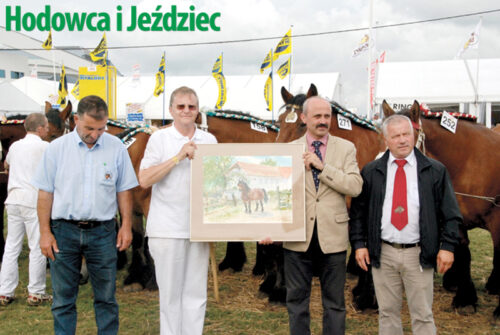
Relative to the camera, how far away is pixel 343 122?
4.46m

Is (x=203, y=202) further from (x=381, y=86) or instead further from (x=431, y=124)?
(x=381, y=86)

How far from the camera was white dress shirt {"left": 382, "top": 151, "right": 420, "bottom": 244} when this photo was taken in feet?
9.27

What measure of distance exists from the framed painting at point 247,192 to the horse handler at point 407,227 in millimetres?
563

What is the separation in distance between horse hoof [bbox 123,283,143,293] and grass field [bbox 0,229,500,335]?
0.06m

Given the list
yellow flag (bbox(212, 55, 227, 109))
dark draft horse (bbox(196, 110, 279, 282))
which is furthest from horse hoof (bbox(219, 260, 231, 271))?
yellow flag (bbox(212, 55, 227, 109))

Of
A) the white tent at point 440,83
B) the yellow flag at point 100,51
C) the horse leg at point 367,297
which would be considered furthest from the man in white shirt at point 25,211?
the white tent at point 440,83

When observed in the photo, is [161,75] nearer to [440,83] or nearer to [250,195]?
[440,83]

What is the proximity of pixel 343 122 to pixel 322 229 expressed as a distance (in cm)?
187

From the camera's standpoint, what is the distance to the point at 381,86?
16.5 m

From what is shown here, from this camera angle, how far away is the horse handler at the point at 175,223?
3.02 m

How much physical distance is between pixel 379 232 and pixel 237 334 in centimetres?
200

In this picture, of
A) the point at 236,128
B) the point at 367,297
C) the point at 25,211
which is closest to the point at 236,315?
the point at 367,297

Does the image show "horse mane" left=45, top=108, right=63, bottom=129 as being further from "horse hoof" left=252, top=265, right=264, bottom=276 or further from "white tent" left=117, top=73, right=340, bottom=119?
"white tent" left=117, top=73, right=340, bottom=119

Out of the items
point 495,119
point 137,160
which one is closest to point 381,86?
point 495,119
